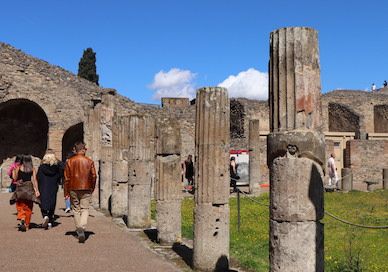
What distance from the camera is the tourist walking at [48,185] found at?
1091 centimetres

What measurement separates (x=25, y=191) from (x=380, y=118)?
31.7 m

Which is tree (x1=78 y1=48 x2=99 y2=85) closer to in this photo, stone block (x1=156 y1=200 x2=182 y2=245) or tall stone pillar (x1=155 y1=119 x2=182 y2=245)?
tall stone pillar (x1=155 y1=119 x2=182 y2=245)

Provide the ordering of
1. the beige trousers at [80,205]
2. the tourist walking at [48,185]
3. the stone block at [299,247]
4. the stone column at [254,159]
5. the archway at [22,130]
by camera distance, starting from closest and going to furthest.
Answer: the stone block at [299,247] < the beige trousers at [80,205] < the tourist walking at [48,185] < the stone column at [254,159] < the archway at [22,130]

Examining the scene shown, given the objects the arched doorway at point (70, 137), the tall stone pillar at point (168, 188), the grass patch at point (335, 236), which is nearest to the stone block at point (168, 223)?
the tall stone pillar at point (168, 188)

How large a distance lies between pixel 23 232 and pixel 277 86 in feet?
22.6

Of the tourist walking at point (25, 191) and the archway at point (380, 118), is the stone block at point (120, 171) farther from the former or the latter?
the archway at point (380, 118)

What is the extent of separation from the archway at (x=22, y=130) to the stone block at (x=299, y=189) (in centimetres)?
2323

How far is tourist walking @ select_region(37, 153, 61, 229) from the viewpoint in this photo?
1091cm

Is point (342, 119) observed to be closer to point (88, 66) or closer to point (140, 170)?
point (88, 66)

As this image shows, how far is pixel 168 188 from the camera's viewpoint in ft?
30.2

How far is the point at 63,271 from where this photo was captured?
22.3 ft

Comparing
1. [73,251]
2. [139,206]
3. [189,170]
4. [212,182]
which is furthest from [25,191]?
[189,170]

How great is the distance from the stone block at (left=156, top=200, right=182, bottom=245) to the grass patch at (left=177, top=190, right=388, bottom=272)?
3.15 feet

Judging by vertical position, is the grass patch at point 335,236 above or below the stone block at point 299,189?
below
